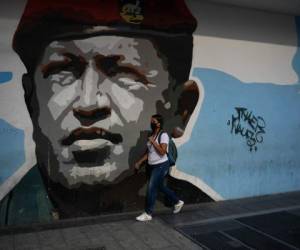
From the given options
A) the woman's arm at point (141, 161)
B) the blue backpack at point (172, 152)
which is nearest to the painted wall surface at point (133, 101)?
the woman's arm at point (141, 161)

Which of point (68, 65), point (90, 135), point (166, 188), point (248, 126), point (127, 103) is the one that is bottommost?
point (166, 188)

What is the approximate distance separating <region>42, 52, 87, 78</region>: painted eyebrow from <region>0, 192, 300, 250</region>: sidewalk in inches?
98.4

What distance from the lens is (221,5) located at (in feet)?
24.2

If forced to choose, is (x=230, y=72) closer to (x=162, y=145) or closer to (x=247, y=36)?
(x=247, y=36)

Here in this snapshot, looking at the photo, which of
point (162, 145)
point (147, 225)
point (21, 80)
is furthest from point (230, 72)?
point (21, 80)

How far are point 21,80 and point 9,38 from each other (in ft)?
2.19

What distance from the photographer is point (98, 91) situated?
6570mm

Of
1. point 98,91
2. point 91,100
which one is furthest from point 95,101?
point 98,91

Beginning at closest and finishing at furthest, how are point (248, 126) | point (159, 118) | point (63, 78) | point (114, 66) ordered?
point (63, 78)
point (159, 118)
point (114, 66)
point (248, 126)

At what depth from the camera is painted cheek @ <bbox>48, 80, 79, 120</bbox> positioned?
20.7 feet

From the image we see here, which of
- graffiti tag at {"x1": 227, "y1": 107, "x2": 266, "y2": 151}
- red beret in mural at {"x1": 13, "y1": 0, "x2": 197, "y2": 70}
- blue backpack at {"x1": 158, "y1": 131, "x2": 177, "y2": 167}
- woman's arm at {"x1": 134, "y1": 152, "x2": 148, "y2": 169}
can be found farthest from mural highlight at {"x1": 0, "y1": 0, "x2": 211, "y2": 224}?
graffiti tag at {"x1": 227, "y1": 107, "x2": 266, "y2": 151}

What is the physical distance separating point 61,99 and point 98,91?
2.11 ft

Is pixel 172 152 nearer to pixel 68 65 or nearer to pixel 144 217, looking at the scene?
pixel 144 217

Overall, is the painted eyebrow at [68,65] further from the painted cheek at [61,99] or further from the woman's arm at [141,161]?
the woman's arm at [141,161]
